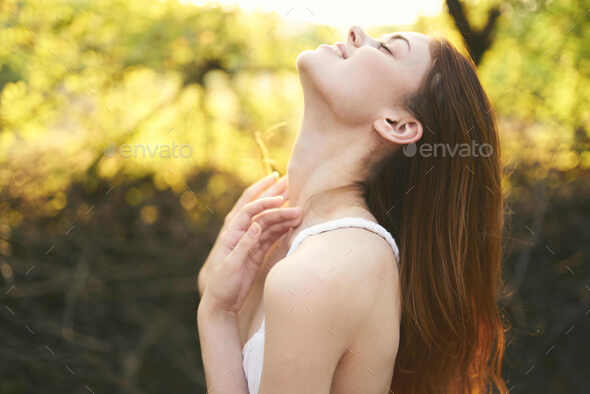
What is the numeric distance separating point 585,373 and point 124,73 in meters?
2.90

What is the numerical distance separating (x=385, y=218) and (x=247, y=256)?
0.37 m

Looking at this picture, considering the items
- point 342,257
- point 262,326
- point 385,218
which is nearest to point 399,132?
point 385,218

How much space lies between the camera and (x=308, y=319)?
0.93 metres

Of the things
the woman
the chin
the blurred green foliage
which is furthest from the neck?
the blurred green foliage

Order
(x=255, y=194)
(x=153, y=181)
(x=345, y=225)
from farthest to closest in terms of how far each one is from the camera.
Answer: (x=153, y=181) → (x=255, y=194) → (x=345, y=225)

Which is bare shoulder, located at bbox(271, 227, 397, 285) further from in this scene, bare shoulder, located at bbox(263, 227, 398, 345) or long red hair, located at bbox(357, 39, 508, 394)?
long red hair, located at bbox(357, 39, 508, 394)

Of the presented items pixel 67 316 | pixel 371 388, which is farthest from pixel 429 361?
pixel 67 316

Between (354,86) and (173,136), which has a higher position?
(354,86)

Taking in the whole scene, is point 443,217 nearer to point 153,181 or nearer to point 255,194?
point 255,194

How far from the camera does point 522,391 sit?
2.54 metres

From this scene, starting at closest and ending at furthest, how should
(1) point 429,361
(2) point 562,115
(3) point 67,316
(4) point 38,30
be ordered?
1. (1) point 429,361
2. (2) point 562,115
3. (4) point 38,30
4. (3) point 67,316

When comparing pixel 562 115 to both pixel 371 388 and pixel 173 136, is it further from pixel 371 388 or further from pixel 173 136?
pixel 173 136

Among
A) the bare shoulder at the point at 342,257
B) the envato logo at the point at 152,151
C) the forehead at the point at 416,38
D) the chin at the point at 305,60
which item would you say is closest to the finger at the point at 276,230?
the bare shoulder at the point at 342,257

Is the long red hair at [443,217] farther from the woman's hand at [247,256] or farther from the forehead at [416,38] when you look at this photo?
the woman's hand at [247,256]
